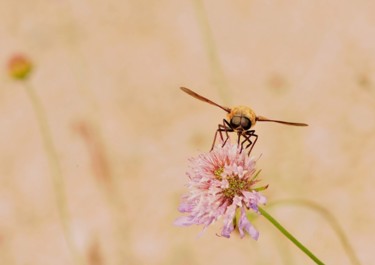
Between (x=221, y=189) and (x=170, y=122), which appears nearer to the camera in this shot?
(x=221, y=189)

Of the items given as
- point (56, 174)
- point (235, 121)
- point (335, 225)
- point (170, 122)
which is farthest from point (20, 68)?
point (235, 121)

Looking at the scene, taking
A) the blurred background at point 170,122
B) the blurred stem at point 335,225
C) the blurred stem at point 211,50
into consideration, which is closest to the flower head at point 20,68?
the blurred background at point 170,122

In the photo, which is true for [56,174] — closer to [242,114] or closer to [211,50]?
[211,50]

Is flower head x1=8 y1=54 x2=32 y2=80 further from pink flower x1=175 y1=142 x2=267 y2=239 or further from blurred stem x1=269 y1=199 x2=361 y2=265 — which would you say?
pink flower x1=175 y1=142 x2=267 y2=239

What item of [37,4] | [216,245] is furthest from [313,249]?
[37,4]

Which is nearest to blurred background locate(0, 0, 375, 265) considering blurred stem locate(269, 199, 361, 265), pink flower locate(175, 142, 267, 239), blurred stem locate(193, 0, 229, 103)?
blurred stem locate(193, 0, 229, 103)

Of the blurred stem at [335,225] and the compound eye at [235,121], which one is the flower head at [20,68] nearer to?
the blurred stem at [335,225]
